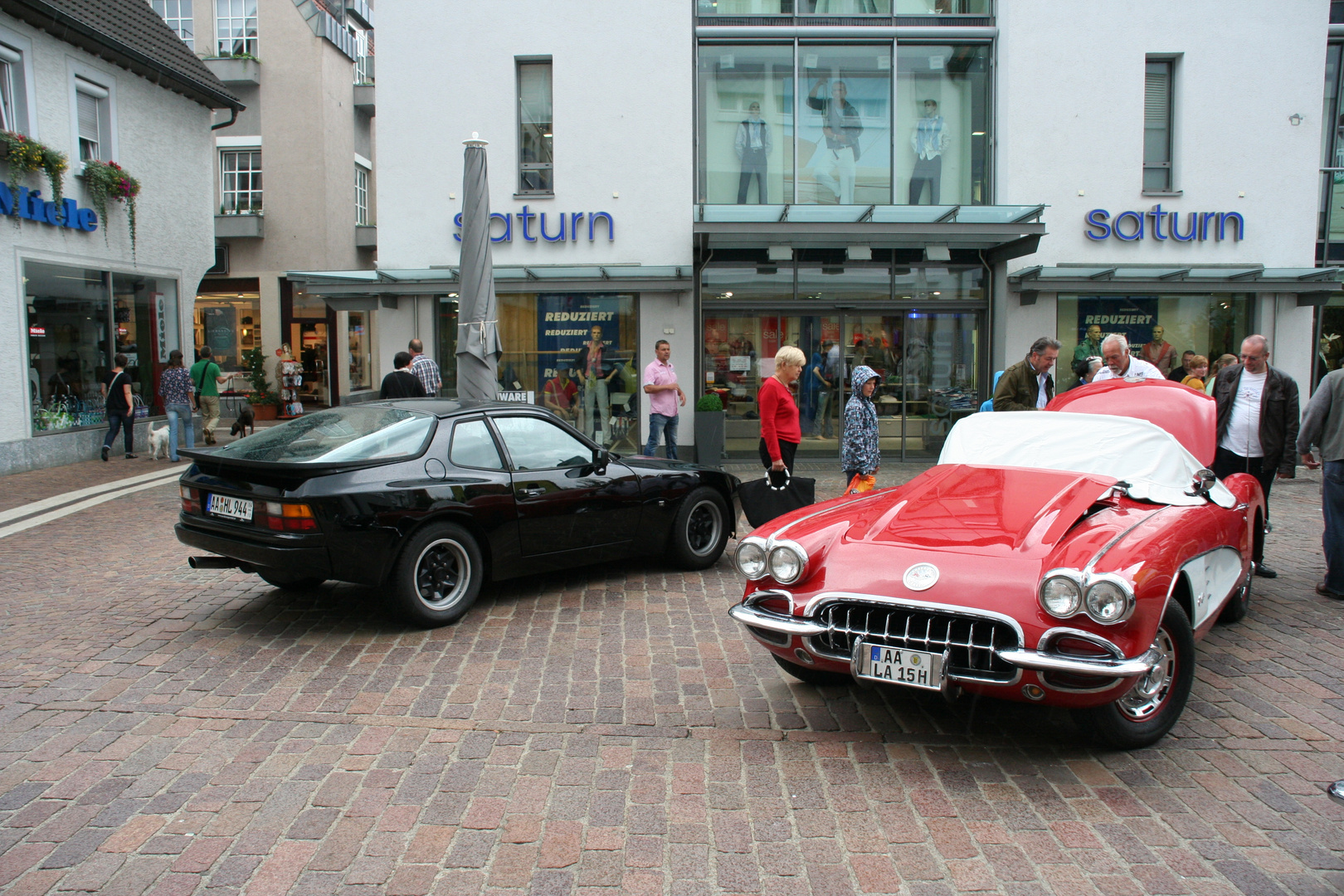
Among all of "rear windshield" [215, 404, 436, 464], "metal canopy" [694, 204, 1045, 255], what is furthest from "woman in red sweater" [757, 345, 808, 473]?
"metal canopy" [694, 204, 1045, 255]

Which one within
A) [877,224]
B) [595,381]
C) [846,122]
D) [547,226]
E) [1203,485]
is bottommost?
[1203,485]

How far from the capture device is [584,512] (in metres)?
6.13

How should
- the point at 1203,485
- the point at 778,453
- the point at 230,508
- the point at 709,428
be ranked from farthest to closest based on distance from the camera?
the point at 709,428 < the point at 778,453 < the point at 230,508 < the point at 1203,485

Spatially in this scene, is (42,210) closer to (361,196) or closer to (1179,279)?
(361,196)

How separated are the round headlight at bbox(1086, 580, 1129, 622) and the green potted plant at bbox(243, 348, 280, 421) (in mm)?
22338

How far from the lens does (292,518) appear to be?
4980 mm

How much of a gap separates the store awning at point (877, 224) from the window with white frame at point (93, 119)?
948 centimetres

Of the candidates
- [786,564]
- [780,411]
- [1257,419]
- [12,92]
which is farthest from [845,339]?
[12,92]

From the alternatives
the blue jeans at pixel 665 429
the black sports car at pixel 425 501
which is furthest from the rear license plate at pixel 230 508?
the blue jeans at pixel 665 429

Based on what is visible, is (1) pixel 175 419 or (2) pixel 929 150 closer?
(1) pixel 175 419

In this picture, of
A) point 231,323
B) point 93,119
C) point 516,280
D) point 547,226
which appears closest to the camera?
point 516,280

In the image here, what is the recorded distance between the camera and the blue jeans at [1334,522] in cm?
615

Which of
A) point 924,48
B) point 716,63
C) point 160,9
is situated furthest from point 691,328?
point 160,9

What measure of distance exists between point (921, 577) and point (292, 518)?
334 cm
